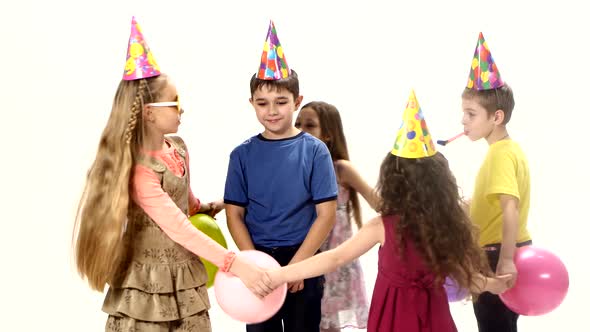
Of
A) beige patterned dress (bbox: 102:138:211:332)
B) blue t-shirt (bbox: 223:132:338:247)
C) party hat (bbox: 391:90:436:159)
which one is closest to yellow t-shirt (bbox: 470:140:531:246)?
party hat (bbox: 391:90:436:159)

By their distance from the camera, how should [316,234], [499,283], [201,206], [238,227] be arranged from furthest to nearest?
[201,206]
[238,227]
[316,234]
[499,283]

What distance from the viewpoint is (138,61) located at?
3.35m

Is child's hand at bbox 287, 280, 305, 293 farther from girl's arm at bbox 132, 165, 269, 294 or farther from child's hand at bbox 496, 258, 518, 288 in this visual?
child's hand at bbox 496, 258, 518, 288

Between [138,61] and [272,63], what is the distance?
63 cm

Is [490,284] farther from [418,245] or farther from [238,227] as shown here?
[238,227]

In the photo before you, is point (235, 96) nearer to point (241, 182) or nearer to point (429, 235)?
point (241, 182)

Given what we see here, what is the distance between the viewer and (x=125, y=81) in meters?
3.35

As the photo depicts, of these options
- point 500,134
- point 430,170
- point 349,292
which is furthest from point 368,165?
point 430,170

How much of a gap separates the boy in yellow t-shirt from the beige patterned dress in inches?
49.9

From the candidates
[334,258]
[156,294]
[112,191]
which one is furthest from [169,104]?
[334,258]

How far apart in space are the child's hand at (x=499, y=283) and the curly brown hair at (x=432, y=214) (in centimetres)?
13

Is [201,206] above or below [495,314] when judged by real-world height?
above

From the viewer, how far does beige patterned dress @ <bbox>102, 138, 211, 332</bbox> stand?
3305 millimetres

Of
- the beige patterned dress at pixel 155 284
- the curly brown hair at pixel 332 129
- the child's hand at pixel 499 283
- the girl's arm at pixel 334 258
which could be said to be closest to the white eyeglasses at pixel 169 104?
the beige patterned dress at pixel 155 284
